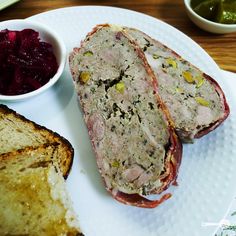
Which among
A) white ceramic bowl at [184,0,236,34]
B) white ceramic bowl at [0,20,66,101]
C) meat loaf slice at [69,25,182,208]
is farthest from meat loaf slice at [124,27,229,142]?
white ceramic bowl at [184,0,236,34]

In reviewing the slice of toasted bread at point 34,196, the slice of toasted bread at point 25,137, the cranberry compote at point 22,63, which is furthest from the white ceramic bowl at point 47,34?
the slice of toasted bread at point 34,196

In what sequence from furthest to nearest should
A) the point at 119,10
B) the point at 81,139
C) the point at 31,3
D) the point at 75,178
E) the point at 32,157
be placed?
1. the point at 31,3
2. the point at 119,10
3. the point at 81,139
4. the point at 75,178
5. the point at 32,157

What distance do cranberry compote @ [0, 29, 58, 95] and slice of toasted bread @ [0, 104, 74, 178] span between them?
182mm

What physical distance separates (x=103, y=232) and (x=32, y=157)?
0.55 metres

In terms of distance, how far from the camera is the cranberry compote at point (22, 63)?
2.66 meters

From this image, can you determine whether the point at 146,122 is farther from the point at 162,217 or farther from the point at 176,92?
the point at 162,217

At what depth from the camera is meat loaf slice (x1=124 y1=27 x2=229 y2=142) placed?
2.49m

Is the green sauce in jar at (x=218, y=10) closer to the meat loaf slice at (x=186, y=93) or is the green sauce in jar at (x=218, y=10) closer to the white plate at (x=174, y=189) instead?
the white plate at (x=174, y=189)

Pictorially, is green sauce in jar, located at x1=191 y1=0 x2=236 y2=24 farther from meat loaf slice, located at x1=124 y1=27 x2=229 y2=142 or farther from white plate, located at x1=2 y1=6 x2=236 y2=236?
meat loaf slice, located at x1=124 y1=27 x2=229 y2=142

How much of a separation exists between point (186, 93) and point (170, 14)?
1.21 metres

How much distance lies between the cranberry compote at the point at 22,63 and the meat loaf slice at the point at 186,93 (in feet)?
2.08

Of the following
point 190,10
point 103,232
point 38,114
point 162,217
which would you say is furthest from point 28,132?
point 190,10

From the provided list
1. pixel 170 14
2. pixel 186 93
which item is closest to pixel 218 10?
pixel 170 14

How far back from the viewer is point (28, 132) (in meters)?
2.50
